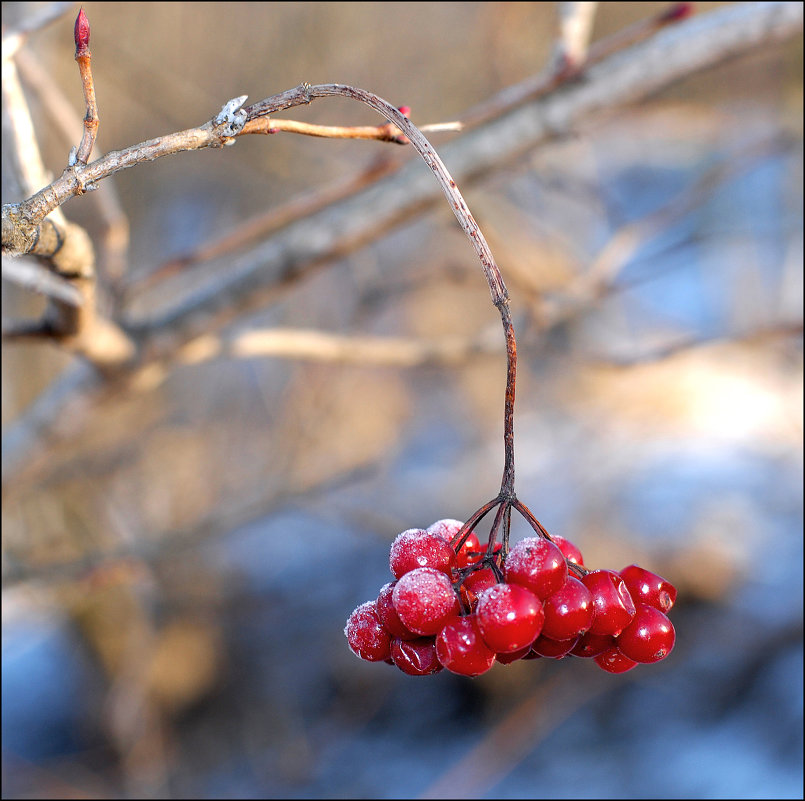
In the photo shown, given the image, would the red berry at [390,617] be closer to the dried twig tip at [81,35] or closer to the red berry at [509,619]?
the red berry at [509,619]

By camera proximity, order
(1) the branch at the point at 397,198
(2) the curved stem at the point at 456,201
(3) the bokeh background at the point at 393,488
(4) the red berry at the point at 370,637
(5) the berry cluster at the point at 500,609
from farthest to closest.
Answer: (3) the bokeh background at the point at 393,488, (1) the branch at the point at 397,198, (4) the red berry at the point at 370,637, (5) the berry cluster at the point at 500,609, (2) the curved stem at the point at 456,201

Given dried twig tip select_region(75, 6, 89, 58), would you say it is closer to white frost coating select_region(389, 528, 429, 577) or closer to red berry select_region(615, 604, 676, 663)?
white frost coating select_region(389, 528, 429, 577)

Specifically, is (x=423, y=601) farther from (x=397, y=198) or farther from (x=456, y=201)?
(x=397, y=198)

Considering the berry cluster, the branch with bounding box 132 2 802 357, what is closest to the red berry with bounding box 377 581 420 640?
the berry cluster

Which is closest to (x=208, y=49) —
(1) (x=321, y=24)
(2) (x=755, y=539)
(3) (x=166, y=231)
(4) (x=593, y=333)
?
(1) (x=321, y=24)

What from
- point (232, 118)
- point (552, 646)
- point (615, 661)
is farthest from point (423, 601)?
point (232, 118)

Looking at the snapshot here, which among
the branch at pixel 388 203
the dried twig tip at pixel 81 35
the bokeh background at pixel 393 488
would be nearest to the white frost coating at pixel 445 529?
the dried twig tip at pixel 81 35

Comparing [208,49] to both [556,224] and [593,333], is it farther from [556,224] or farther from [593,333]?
[593,333]
